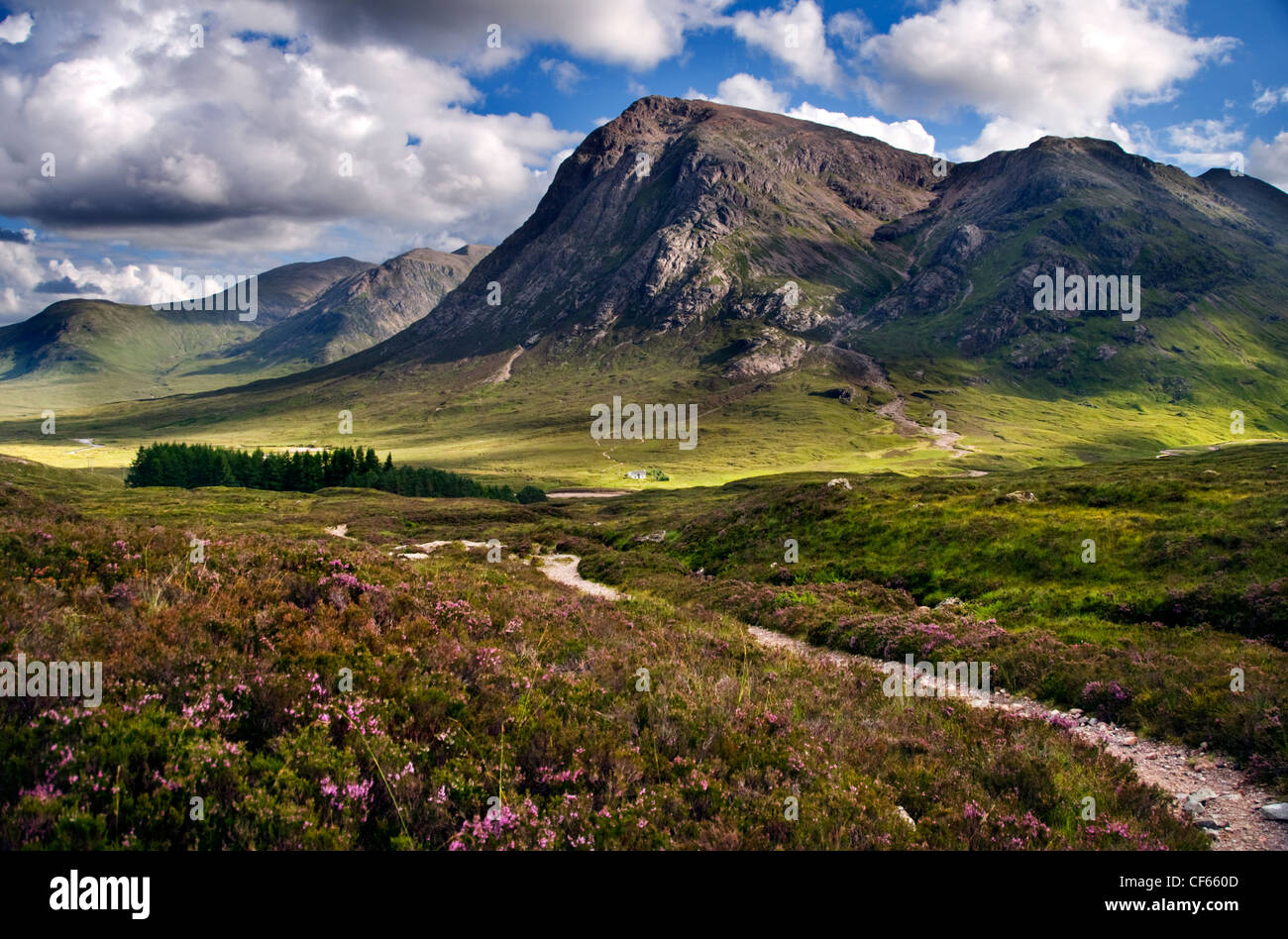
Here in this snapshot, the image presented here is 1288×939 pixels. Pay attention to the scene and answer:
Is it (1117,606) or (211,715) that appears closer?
(211,715)

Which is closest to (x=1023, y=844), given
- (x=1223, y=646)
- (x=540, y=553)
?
(x=1223, y=646)

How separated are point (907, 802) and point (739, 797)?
266 centimetres

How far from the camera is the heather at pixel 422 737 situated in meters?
6.07

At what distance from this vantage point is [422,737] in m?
7.89

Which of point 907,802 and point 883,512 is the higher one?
point 883,512

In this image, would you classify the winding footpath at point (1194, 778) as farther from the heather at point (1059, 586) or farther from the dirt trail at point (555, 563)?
the dirt trail at point (555, 563)

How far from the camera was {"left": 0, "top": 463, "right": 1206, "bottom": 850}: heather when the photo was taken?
19.9 feet

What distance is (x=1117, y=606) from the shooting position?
61.8ft

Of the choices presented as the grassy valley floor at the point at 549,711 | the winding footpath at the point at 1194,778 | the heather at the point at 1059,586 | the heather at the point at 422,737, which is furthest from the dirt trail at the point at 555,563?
the winding footpath at the point at 1194,778

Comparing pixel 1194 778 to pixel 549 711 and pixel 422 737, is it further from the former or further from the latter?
pixel 422 737

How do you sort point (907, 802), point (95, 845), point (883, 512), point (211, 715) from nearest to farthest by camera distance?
point (95, 845)
point (211, 715)
point (907, 802)
point (883, 512)

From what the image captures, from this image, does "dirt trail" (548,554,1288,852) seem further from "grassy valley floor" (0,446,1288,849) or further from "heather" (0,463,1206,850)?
"heather" (0,463,1206,850)
